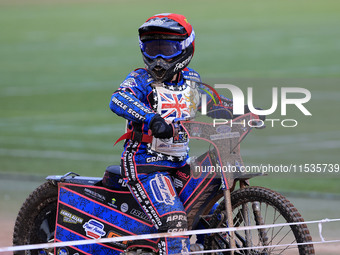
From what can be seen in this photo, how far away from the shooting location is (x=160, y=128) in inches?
240

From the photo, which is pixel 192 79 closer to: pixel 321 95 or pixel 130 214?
pixel 130 214

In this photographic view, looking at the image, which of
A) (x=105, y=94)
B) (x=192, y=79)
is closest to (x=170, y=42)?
(x=192, y=79)

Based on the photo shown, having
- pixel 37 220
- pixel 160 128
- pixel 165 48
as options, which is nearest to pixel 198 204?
pixel 160 128

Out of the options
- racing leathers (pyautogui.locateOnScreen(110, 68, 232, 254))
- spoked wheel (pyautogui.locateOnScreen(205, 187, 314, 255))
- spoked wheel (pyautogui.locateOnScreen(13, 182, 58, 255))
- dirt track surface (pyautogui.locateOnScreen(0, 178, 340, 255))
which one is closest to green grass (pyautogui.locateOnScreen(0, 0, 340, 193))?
dirt track surface (pyautogui.locateOnScreen(0, 178, 340, 255))

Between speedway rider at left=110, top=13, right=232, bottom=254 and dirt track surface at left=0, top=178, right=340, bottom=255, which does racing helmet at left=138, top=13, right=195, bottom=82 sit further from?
dirt track surface at left=0, top=178, right=340, bottom=255

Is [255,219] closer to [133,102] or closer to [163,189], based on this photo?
[163,189]

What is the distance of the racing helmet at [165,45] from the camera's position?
6.67 metres

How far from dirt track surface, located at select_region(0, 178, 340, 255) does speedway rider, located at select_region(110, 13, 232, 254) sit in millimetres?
2288

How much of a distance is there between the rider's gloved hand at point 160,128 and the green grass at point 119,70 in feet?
6.28

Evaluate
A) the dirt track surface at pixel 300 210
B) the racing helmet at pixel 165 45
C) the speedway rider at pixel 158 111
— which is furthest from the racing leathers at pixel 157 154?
the dirt track surface at pixel 300 210

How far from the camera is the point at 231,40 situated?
31609 mm

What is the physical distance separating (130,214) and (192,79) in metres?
1.13

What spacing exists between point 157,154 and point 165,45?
810mm

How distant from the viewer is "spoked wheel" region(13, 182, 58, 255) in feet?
24.9
